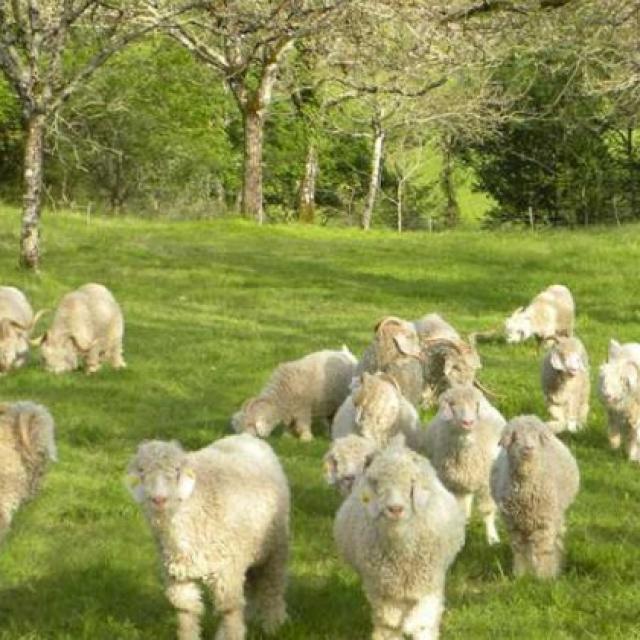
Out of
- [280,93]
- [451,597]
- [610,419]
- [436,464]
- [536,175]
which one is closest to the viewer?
[451,597]

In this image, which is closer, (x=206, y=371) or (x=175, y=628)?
(x=175, y=628)

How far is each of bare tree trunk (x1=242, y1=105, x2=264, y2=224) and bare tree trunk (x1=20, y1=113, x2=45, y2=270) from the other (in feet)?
38.5

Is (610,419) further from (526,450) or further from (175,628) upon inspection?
(175,628)

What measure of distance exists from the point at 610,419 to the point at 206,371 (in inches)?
235

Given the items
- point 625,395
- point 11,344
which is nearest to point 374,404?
point 625,395

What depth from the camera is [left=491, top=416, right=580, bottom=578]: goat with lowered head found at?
799cm

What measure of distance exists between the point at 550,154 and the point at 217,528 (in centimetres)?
4050

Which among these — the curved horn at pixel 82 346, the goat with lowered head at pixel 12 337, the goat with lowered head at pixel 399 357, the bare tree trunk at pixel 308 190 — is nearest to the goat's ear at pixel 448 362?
the goat with lowered head at pixel 399 357

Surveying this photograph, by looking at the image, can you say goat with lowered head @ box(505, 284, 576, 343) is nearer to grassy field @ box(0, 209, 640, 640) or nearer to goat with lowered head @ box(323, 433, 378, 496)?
grassy field @ box(0, 209, 640, 640)

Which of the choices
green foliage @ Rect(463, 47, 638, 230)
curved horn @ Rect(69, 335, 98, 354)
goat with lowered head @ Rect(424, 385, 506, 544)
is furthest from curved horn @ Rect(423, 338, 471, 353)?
green foliage @ Rect(463, 47, 638, 230)

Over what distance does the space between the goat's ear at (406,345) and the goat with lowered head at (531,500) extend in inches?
153

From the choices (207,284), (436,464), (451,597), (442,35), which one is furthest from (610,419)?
(207,284)

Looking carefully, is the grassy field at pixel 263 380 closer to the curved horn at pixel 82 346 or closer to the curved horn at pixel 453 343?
the curved horn at pixel 82 346

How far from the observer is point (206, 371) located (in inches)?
624
